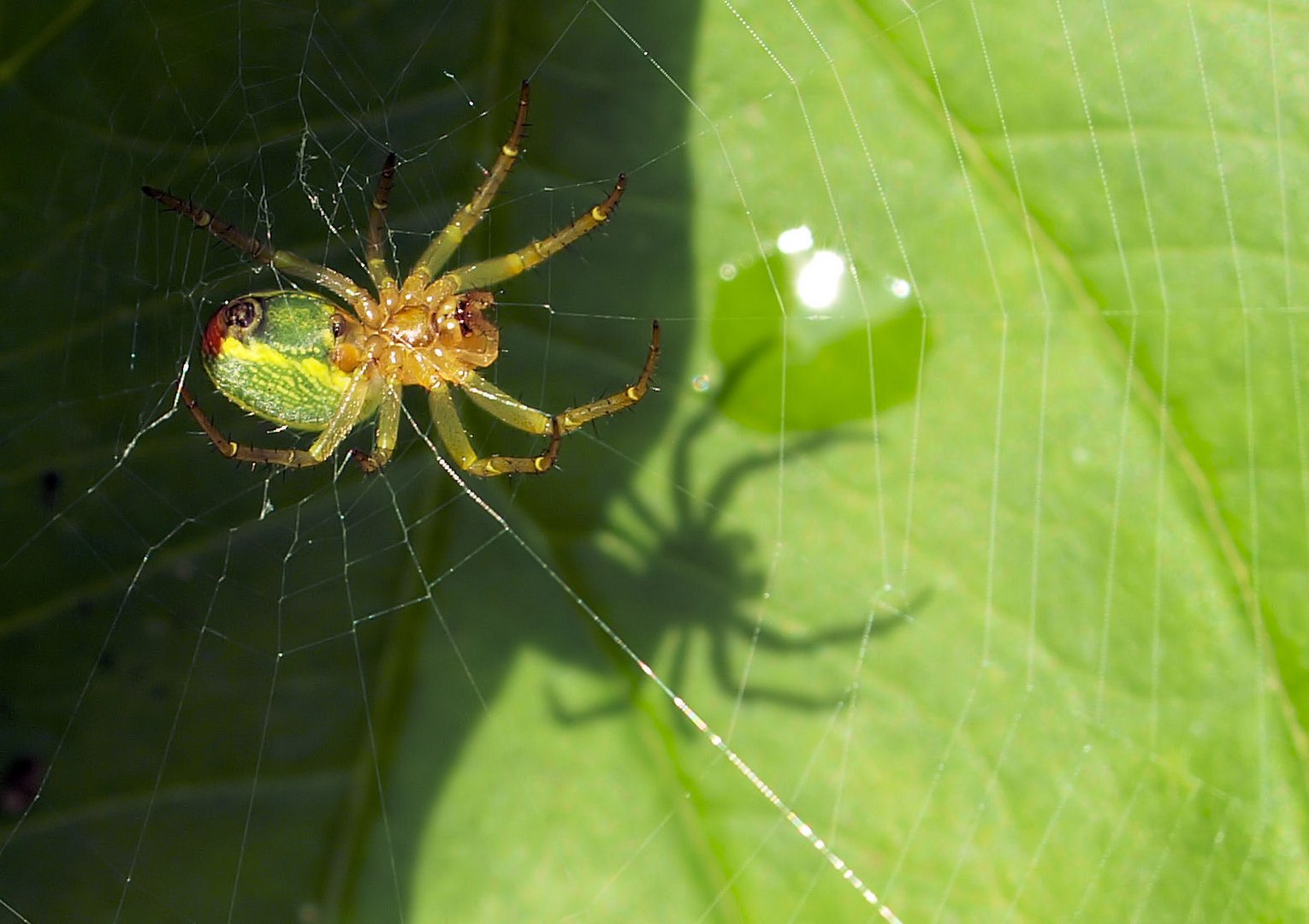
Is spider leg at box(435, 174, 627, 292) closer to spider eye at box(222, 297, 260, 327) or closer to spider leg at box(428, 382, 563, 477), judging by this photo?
spider leg at box(428, 382, 563, 477)

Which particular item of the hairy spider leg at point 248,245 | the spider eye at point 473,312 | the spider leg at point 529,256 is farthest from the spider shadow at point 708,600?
the hairy spider leg at point 248,245

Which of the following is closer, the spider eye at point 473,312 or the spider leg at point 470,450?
the spider leg at point 470,450

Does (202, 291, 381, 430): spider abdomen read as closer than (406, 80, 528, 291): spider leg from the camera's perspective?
No

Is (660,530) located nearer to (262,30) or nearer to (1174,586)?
(1174,586)

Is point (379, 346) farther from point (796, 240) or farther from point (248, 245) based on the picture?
point (796, 240)

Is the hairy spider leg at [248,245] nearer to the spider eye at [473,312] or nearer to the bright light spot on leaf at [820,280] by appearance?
the spider eye at [473,312]

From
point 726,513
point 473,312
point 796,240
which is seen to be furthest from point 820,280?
point 473,312

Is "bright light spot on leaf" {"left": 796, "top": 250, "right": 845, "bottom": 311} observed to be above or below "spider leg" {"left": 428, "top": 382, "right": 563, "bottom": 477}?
above

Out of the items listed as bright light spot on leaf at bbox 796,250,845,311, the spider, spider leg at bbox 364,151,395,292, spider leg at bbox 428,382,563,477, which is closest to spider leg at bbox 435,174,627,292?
the spider
